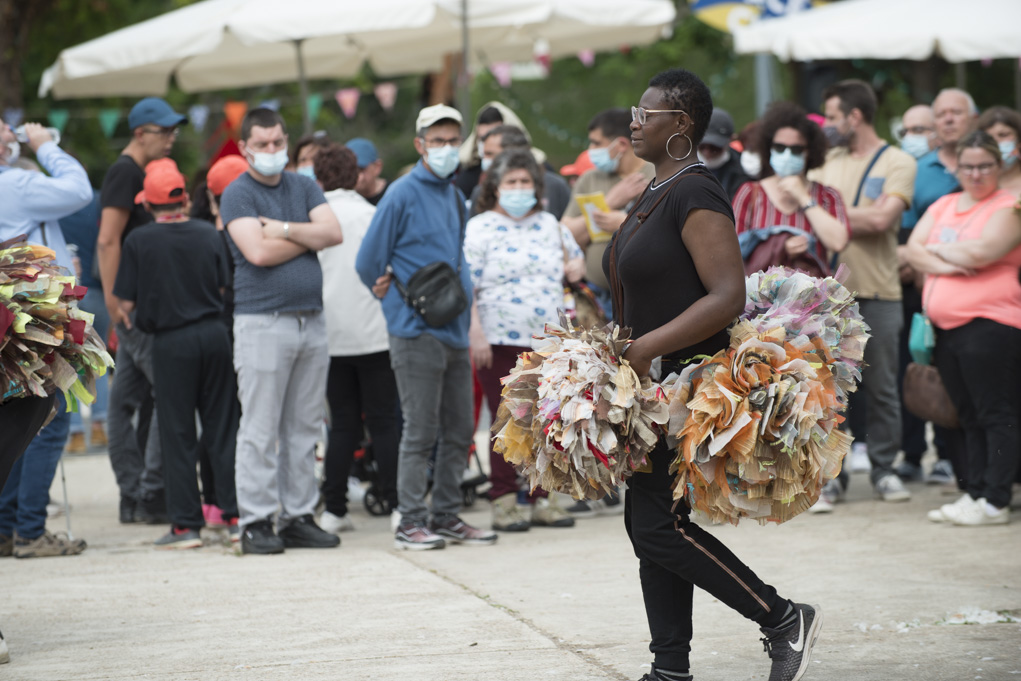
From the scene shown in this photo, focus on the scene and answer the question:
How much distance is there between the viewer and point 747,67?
86.6 feet

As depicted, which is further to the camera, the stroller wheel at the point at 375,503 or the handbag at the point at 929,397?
the stroller wheel at the point at 375,503

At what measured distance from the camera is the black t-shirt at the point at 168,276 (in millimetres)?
6844

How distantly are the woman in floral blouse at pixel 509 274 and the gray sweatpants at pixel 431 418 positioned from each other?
28 cm

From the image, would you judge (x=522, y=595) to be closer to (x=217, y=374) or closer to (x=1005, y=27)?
(x=217, y=374)

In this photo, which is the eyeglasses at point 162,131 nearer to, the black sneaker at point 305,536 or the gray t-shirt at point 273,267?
the gray t-shirt at point 273,267

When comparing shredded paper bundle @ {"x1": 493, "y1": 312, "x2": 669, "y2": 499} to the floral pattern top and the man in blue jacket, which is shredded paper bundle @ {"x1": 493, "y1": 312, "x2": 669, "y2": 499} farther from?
the floral pattern top

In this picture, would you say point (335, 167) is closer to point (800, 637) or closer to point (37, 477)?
point (37, 477)

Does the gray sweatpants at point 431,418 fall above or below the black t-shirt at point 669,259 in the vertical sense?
below

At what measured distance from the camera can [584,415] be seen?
12.7 ft

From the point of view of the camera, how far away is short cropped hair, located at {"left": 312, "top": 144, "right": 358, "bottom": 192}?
7.67m

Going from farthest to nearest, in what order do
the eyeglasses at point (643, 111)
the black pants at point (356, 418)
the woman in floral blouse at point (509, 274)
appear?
the black pants at point (356, 418) < the woman in floral blouse at point (509, 274) < the eyeglasses at point (643, 111)

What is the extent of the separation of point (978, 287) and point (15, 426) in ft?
16.7

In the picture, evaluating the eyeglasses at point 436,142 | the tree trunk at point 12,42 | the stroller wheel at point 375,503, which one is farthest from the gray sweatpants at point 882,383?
the tree trunk at point 12,42

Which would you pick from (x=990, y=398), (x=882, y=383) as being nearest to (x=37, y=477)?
(x=882, y=383)
